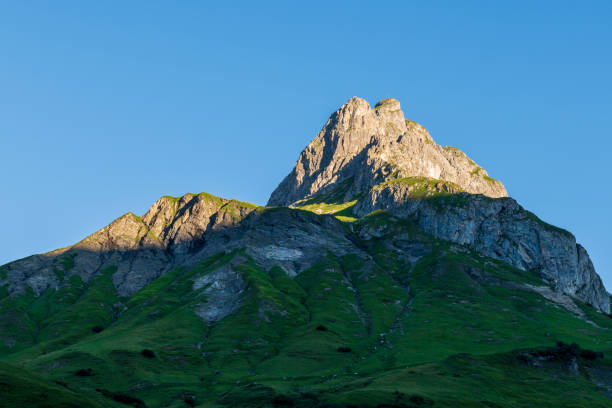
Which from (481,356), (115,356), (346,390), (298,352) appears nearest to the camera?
(346,390)

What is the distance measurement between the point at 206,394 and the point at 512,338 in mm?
114649

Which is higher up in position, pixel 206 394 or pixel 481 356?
pixel 481 356

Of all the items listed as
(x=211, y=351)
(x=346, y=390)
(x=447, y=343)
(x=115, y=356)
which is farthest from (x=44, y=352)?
(x=447, y=343)

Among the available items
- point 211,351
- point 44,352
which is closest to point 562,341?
point 211,351

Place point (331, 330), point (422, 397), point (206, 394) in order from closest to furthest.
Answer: point (422, 397) < point (206, 394) < point (331, 330)

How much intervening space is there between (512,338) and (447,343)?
25.4m

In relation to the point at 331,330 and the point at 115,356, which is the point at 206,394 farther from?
the point at 331,330

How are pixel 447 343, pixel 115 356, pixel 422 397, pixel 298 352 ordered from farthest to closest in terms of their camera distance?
pixel 447 343, pixel 298 352, pixel 115 356, pixel 422 397

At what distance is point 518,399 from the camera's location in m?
118

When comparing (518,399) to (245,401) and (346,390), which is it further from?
(245,401)

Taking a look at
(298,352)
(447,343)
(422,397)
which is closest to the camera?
(422,397)

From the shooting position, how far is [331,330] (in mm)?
196250

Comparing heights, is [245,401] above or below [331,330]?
below

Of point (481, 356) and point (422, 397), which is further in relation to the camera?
point (481, 356)
